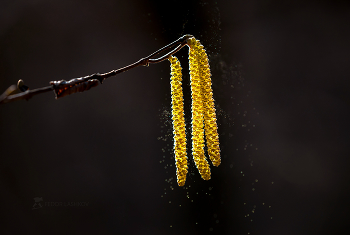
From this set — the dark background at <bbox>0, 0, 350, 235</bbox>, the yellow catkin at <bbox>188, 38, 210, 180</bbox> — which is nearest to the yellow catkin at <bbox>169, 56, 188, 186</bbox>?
the yellow catkin at <bbox>188, 38, 210, 180</bbox>

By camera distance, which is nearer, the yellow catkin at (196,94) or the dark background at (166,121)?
the yellow catkin at (196,94)

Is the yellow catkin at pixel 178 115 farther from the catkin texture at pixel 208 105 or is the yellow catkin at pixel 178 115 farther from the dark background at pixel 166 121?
the dark background at pixel 166 121

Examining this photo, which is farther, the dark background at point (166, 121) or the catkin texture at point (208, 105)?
the dark background at point (166, 121)

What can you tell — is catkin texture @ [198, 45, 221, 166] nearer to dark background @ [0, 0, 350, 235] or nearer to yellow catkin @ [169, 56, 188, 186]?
yellow catkin @ [169, 56, 188, 186]

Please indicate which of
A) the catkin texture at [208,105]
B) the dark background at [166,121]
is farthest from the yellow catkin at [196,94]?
the dark background at [166,121]

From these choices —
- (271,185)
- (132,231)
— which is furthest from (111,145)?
(271,185)

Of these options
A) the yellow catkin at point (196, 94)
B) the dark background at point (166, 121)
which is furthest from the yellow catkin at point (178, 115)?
the dark background at point (166, 121)

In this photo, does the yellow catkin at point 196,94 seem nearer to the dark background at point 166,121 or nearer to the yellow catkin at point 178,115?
the yellow catkin at point 178,115

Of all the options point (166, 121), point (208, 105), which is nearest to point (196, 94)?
point (208, 105)

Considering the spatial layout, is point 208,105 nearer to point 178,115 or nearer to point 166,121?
point 178,115

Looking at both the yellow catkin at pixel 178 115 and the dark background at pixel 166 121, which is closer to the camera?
the yellow catkin at pixel 178 115
